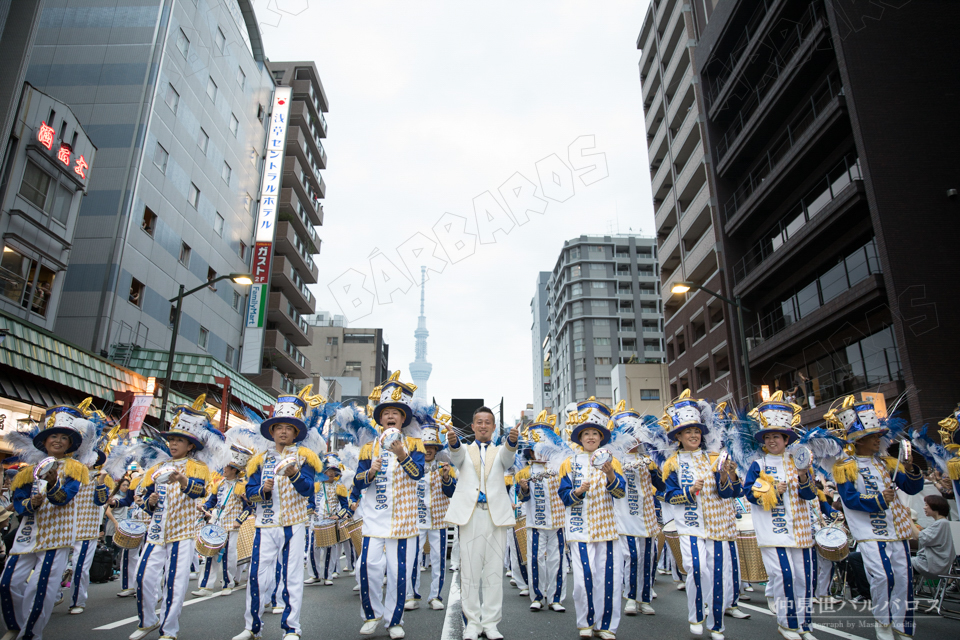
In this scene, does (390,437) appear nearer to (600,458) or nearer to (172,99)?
(600,458)

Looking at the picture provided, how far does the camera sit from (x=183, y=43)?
27812 mm

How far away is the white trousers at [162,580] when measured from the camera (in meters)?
6.02

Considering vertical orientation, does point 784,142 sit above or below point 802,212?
above

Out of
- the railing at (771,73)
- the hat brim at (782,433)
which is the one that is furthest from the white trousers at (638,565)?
the railing at (771,73)

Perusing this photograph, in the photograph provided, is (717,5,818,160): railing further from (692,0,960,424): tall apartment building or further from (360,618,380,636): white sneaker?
(360,618,380,636): white sneaker

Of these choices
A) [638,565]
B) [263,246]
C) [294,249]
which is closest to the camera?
[638,565]

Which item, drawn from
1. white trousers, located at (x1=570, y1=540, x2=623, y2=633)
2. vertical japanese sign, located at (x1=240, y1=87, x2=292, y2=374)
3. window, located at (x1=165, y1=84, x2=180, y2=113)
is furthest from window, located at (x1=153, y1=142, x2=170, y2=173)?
white trousers, located at (x1=570, y1=540, x2=623, y2=633)

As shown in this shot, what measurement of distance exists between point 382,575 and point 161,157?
24545mm

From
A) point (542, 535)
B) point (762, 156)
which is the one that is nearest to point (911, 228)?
point (762, 156)

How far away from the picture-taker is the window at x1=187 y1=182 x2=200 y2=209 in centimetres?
2792

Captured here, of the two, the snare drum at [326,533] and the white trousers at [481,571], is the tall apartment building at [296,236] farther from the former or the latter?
the white trousers at [481,571]

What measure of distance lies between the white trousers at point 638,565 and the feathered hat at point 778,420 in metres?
2.37

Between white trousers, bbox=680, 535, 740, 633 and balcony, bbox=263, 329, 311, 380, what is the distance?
32.2 meters

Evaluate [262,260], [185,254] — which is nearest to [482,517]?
[185,254]
